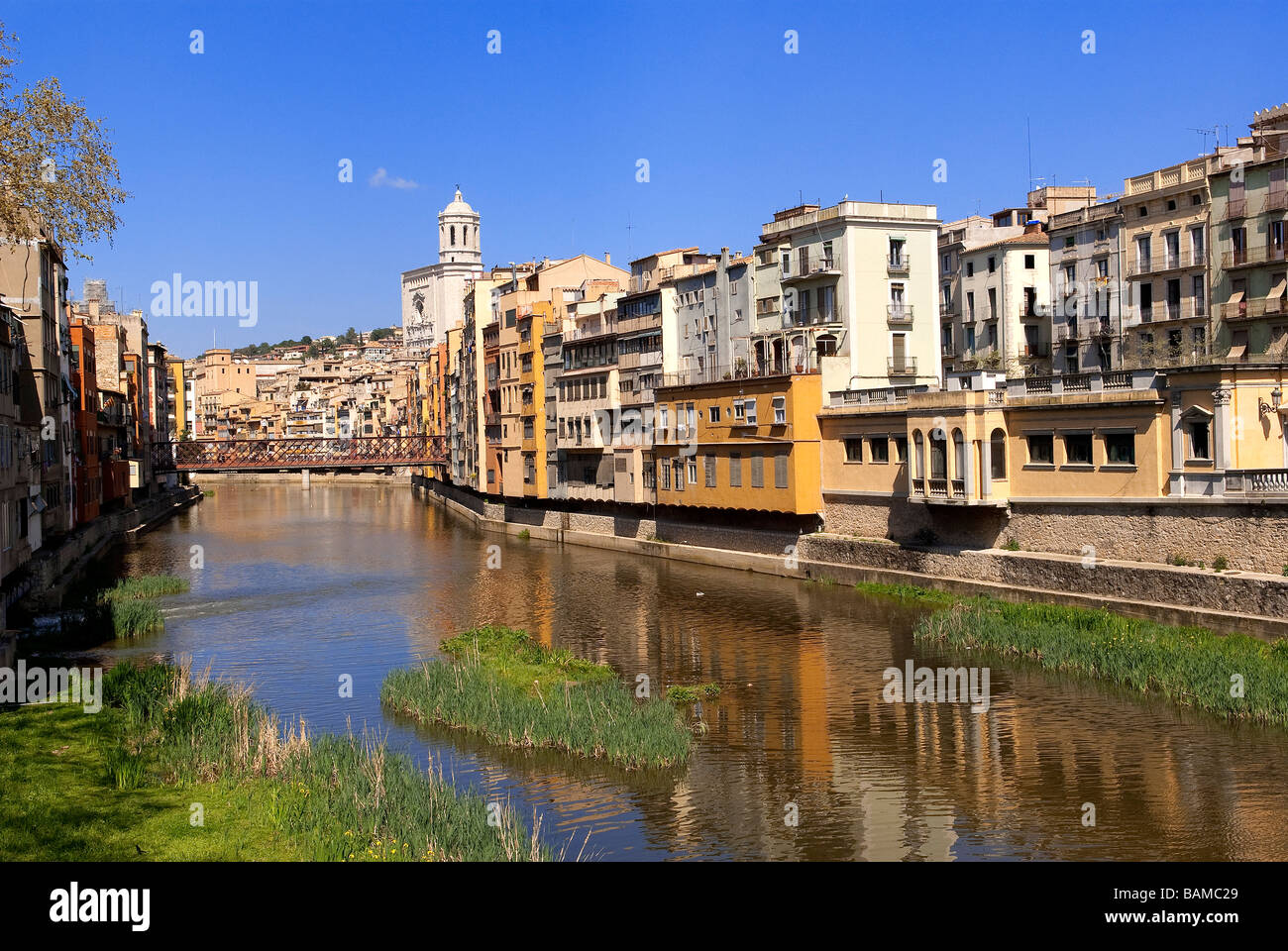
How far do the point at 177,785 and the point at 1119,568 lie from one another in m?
23.7

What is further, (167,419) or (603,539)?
(167,419)

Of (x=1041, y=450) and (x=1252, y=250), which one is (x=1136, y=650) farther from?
(x=1252, y=250)

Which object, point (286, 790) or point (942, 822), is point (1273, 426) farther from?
point (286, 790)

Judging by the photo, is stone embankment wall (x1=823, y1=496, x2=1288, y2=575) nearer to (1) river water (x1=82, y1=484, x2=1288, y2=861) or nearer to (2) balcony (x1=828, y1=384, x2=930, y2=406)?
(2) balcony (x1=828, y1=384, x2=930, y2=406)

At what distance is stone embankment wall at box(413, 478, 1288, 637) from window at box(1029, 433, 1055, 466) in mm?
2831

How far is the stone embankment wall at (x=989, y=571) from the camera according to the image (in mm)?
27625

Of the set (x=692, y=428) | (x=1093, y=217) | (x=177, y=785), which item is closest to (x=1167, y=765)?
(x=177, y=785)

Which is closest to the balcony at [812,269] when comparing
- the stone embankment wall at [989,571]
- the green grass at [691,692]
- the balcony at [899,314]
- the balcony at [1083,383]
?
the balcony at [899,314]

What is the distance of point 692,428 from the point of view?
177 ft

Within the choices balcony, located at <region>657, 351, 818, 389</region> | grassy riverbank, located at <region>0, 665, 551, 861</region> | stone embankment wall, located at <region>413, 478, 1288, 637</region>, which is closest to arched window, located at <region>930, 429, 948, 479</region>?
stone embankment wall, located at <region>413, 478, 1288, 637</region>

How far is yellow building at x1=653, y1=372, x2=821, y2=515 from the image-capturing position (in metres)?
46.5
